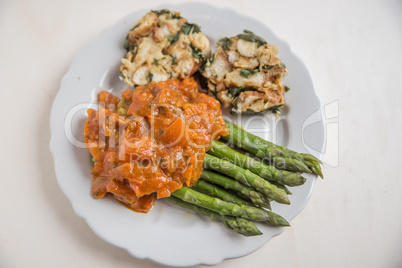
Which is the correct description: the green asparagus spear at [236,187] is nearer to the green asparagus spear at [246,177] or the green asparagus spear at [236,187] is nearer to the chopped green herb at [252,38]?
the green asparagus spear at [246,177]

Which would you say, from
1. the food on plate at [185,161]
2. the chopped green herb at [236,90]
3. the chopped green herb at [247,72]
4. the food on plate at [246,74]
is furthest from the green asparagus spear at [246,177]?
the chopped green herb at [247,72]

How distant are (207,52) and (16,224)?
3312mm

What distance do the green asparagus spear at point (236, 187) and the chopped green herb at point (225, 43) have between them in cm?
167

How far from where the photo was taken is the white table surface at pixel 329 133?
4070 mm

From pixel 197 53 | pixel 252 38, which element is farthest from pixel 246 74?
pixel 197 53

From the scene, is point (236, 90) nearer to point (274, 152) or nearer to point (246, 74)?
point (246, 74)

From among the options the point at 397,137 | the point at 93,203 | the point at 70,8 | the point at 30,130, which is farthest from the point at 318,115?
the point at 70,8

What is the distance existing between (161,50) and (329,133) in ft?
8.62

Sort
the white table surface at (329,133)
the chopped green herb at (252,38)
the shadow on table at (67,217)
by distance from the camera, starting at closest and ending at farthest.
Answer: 1. the shadow on table at (67,217)
2. the white table surface at (329,133)
3. the chopped green herb at (252,38)

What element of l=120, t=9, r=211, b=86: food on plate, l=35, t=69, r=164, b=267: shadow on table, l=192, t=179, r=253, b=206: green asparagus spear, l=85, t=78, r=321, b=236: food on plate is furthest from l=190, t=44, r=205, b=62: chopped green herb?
l=35, t=69, r=164, b=267: shadow on table

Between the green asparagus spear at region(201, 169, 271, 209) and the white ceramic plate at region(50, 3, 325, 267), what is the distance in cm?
22

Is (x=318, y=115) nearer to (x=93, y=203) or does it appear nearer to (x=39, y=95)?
(x=93, y=203)

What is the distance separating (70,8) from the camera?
525 cm

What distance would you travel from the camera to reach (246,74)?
13.6 feet
